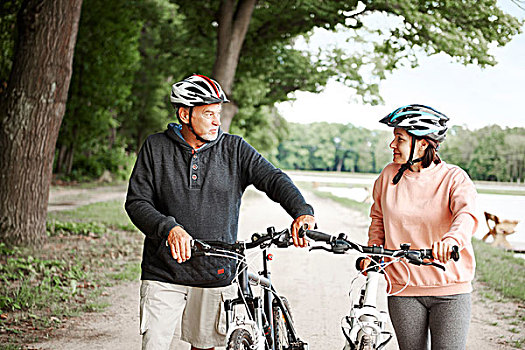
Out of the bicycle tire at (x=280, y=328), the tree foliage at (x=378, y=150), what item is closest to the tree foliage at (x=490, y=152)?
the tree foliage at (x=378, y=150)

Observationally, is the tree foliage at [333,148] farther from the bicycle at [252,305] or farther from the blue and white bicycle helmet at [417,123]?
the blue and white bicycle helmet at [417,123]

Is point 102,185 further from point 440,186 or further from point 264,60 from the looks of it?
point 440,186

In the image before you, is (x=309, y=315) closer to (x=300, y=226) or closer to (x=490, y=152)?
(x=300, y=226)

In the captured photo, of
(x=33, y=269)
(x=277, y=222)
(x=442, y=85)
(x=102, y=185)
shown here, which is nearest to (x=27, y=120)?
(x=33, y=269)

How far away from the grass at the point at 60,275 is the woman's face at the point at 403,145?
4.00 metres

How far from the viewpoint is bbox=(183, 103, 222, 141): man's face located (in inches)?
151

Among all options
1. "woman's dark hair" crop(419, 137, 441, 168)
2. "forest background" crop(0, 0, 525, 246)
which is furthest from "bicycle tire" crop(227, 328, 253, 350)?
"forest background" crop(0, 0, 525, 246)

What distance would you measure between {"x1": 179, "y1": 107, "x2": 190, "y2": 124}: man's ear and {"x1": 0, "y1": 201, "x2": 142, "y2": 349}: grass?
3189 millimetres

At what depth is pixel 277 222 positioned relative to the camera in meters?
17.9

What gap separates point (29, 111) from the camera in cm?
1012

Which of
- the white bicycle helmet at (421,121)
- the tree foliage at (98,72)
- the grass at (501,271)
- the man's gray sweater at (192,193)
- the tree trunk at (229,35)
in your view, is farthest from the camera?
the tree foliage at (98,72)

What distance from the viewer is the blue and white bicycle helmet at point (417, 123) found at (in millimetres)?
3688

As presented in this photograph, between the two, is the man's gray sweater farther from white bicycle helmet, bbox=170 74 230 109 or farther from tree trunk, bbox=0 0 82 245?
tree trunk, bbox=0 0 82 245

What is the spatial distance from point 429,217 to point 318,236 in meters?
0.75
